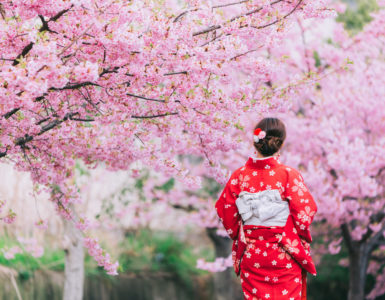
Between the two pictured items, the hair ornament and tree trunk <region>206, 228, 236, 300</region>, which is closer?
the hair ornament

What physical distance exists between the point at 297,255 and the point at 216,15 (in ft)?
5.05

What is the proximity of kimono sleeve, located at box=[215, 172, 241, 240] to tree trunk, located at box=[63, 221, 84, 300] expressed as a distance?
2596mm

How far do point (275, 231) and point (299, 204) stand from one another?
0.68 feet

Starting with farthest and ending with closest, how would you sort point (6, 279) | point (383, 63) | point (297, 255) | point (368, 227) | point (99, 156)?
point (383, 63) → point (368, 227) → point (6, 279) → point (99, 156) → point (297, 255)

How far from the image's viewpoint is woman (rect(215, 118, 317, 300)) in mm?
3016

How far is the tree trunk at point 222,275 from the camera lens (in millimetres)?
8586

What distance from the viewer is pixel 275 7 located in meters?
3.49

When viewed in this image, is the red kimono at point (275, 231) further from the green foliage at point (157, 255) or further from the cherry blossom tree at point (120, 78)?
the green foliage at point (157, 255)

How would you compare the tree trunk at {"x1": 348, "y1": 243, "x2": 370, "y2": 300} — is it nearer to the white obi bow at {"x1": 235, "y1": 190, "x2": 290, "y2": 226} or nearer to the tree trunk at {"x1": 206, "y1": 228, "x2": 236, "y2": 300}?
the tree trunk at {"x1": 206, "y1": 228, "x2": 236, "y2": 300}

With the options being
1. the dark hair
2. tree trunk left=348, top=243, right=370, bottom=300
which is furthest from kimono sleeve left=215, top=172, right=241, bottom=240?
tree trunk left=348, top=243, right=370, bottom=300

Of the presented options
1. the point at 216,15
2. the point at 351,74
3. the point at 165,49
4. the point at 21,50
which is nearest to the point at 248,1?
the point at 216,15

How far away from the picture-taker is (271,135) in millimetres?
3062

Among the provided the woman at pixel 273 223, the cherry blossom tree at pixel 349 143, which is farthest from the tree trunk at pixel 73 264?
the woman at pixel 273 223

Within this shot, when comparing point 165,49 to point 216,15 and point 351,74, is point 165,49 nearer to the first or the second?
point 216,15
